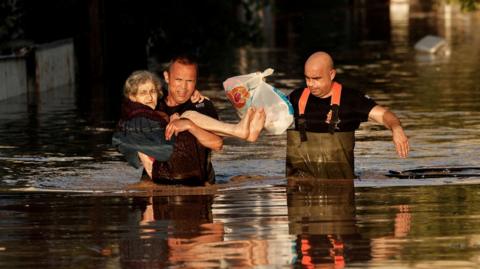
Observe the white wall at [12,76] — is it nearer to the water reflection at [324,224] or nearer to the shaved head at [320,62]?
the water reflection at [324,224]

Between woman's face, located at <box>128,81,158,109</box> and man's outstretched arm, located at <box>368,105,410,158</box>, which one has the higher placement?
woman's face, located at <box>128,81,158,109</box>

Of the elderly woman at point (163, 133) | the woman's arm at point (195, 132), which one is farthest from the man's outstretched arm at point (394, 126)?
the woman's arm at point (195, 132)

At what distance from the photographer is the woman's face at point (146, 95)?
45.0ft

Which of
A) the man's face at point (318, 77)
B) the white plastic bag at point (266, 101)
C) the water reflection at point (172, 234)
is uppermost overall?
the man's face at point (318, 77)

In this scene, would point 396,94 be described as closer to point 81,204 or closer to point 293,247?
point 81,204

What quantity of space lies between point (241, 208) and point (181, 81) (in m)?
1.31

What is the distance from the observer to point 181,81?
1369cm

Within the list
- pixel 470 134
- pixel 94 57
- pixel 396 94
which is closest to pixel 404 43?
pixel 94 57

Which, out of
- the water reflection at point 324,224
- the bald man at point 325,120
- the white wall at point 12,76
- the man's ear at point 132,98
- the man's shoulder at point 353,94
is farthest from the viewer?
the white wall at point 12,76

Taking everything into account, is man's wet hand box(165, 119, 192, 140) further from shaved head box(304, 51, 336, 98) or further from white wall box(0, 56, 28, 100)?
white wall box(0, 56, 28, 100)

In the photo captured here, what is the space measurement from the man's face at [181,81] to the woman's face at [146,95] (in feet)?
0.50

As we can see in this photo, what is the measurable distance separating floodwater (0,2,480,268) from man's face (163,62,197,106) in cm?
79

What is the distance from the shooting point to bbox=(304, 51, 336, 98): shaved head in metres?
13.9

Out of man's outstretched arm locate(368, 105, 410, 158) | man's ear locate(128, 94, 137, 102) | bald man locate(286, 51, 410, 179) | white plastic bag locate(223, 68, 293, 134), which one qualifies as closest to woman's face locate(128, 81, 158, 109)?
man's ear locate(128, 94, 137, 102)
